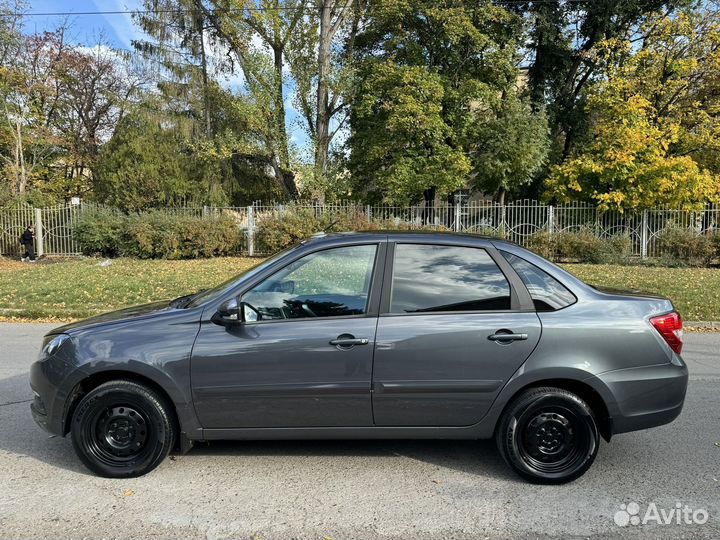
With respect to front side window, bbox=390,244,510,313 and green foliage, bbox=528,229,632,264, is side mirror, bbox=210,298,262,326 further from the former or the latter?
green foliage, bbox=528,229,632,264

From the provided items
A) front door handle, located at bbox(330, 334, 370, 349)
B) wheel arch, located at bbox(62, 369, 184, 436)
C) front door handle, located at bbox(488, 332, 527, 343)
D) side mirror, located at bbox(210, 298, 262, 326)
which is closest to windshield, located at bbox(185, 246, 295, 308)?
side mirror, located at bbox(210, 298, 262, 326)

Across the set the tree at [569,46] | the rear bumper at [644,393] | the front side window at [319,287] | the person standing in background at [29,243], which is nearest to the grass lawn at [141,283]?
the person standing in background at [29,243]

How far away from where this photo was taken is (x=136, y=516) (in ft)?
10.4

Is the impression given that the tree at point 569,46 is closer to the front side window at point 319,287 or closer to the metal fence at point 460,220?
the metal fence at point 460,220

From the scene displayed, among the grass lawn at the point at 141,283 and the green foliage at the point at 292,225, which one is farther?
the green foliage at the point at 292,225

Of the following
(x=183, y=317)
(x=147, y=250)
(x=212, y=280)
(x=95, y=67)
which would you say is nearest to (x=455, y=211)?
(x=212, y=280)

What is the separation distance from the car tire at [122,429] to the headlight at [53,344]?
416 millimetres

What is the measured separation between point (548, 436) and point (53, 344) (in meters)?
3.47

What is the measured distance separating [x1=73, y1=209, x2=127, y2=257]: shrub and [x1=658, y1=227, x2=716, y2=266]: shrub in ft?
60.2

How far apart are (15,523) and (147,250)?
16.2 m

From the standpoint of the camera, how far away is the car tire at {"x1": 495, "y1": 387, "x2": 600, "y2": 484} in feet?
11.7

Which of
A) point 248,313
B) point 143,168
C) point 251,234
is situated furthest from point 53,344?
point 143,168

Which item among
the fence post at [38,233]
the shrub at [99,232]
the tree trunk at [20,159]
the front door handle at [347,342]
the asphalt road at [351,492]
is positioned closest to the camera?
the asphalt road at [351,492]

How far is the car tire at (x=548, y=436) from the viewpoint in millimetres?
3555
